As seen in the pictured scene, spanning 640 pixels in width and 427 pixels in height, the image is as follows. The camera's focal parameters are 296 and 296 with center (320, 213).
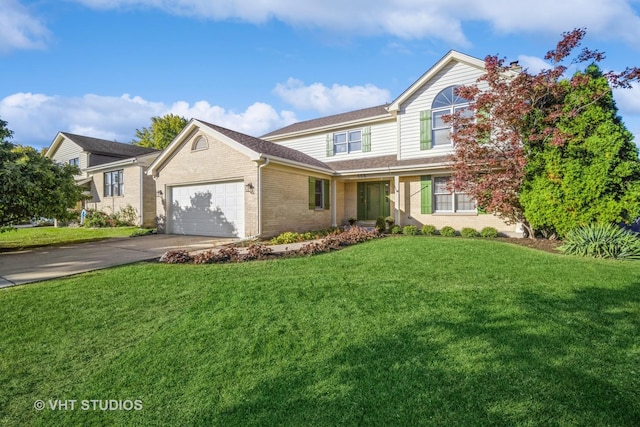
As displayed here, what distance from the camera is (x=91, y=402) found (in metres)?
2.84

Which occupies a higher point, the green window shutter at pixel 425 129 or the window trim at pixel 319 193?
the green window shutter at pixel 425 129

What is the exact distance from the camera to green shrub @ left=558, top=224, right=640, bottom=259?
7.36 metres

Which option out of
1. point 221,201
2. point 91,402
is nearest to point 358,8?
point 221,201

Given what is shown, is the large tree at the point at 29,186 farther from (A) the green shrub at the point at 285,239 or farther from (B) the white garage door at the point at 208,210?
(A) the green shrub at the point at 285,239

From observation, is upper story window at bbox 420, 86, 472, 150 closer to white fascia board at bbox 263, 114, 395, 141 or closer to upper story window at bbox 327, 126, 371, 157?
white fascia board at bbox 263, 114, 395, 141

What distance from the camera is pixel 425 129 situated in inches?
556

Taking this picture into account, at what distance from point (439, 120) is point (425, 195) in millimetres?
3542

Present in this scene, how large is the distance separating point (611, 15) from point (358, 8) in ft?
31.1

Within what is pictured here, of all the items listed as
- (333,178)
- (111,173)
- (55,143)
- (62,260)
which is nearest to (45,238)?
(62,260)

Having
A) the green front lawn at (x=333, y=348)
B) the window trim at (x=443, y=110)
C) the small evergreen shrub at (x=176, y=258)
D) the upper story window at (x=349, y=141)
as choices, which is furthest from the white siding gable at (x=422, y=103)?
the small evergreen shrub at (x=176, y=258)

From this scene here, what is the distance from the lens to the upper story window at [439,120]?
1343 centimetres

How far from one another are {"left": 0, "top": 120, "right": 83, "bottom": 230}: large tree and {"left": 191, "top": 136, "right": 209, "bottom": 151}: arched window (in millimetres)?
4697

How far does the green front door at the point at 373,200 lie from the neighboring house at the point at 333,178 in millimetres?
54

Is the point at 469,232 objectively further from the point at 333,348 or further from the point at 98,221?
the point at 98,221
